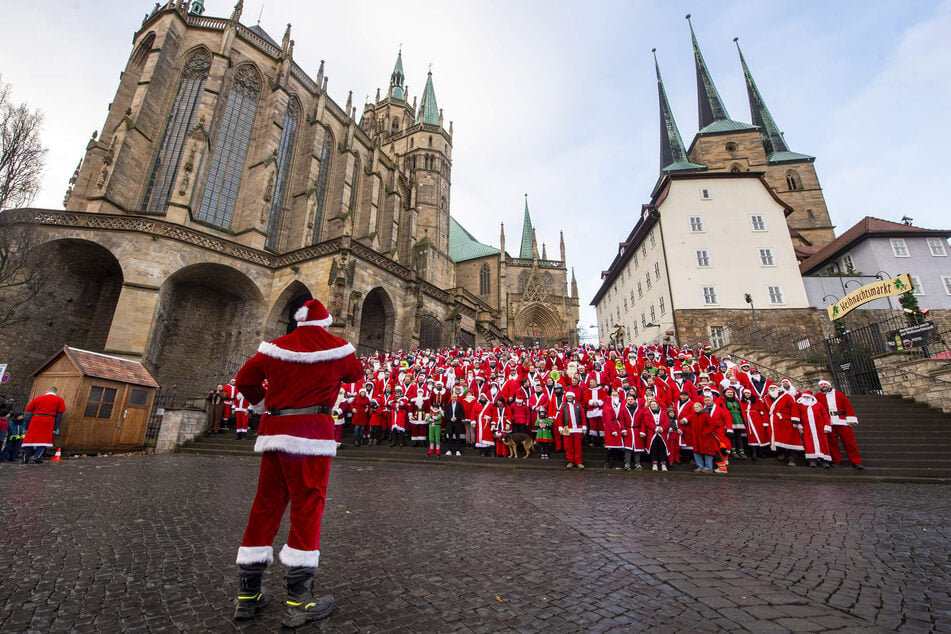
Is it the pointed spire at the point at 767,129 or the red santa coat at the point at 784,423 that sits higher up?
the pointed spire at the point at 767,129

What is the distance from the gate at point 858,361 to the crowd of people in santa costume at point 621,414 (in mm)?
5050

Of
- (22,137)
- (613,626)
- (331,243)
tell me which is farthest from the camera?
(331,243)

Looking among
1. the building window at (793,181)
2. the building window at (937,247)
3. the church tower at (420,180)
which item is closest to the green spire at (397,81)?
the church tower at (420,180)

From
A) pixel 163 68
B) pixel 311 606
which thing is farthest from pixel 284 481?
pixel 163 68

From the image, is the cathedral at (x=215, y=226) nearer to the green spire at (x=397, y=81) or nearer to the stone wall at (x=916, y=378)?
the stone wall at (x=916, y=378)

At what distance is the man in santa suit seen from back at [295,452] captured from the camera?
7.29 ft

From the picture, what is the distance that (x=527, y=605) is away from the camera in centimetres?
238

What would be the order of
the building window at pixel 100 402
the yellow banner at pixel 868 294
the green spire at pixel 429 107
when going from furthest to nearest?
the green spire at pixel 429 107, the yellow banner at pixel 868 294, the building window at pixel 100 402

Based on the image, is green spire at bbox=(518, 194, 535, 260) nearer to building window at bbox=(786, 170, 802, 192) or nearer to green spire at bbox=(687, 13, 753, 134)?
green spire at bbox=(687, 13, 753, 134)

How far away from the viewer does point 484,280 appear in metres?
41.8

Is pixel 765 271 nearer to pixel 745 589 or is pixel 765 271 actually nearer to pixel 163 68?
pixel 745 589

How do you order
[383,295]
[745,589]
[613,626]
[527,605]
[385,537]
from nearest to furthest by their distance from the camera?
[613,626], [527,605], [745,589], [385,537], [383,295]

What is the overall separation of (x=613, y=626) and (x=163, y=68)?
29984 mm

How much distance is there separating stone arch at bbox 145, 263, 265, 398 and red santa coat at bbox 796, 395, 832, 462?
1978cm
